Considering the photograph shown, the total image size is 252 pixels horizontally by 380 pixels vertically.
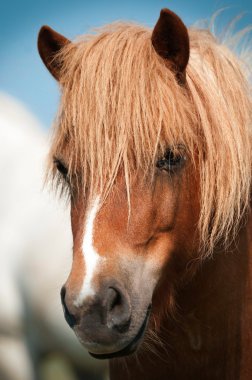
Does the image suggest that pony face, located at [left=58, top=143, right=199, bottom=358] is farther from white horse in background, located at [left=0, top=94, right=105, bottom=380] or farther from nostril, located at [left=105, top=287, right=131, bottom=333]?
white horse in background, located at [left=0, top=94, right=105, bottom=380]

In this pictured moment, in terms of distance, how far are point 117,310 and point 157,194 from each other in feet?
1.23

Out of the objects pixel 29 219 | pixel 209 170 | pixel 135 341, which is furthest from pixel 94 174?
pixel 29 219

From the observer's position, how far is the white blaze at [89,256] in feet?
5.33

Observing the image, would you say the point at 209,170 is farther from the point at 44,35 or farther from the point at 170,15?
the point at 44,35

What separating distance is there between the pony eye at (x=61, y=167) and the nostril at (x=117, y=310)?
51 cm

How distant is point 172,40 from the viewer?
1930 millimetres

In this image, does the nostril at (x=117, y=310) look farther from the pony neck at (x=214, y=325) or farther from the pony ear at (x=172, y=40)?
the pony ear at (x=172, y=40)

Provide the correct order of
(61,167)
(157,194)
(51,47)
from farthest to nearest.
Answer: (51,47) → (61,167) → (157,194)

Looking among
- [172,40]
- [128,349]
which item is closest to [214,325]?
[128,349]

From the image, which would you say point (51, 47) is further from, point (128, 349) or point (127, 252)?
point (128, 349)

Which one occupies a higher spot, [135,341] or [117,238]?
[117,238]

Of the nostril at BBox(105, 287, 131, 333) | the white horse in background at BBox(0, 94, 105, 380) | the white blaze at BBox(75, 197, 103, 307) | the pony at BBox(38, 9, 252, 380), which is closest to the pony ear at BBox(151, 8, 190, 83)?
the pony at BBox(38, 9, 252, 380)

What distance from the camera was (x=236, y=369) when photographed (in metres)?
2.14

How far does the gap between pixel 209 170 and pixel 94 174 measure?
380 mm
